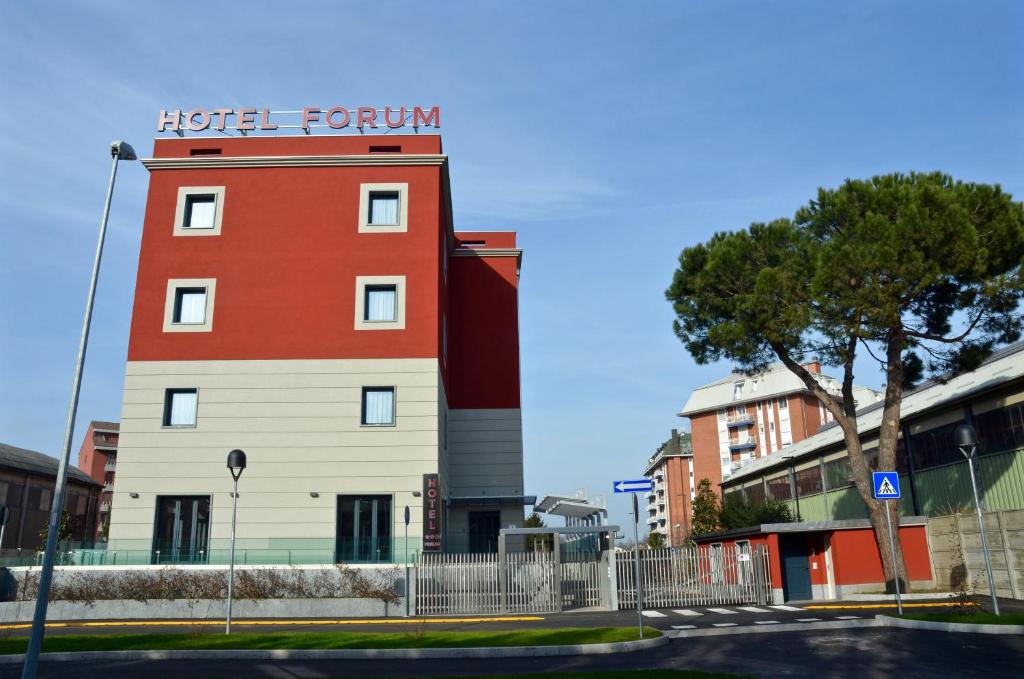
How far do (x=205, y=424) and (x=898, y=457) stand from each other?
26.7 meters

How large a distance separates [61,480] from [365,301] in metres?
17.9

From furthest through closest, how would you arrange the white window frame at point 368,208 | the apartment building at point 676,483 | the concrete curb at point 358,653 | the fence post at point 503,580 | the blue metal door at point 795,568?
1. the apartment building at point 676,483
2. the white window frame at point 368,208
3. the blue metal door at point 795,568
4. the fence post at point 503,580
5. the concrete curb at point 358,653

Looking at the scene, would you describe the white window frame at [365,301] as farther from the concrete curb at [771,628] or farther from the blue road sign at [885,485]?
the blue road sign at [885,485]

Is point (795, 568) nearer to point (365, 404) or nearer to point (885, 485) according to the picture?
point (885, 485)

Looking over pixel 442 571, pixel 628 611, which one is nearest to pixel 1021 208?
pixel 628 611

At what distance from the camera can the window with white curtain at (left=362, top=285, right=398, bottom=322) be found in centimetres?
2891

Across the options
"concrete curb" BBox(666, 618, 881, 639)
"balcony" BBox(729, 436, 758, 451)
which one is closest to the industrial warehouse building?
"concrete curb" BBox(666, 618, 881, 639)

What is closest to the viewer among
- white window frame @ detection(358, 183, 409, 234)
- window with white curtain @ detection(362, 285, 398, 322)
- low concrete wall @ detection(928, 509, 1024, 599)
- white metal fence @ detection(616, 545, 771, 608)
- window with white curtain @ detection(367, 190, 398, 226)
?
low concrete wall @ detection(928, 509, 1024, 599)

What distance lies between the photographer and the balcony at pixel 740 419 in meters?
89.1

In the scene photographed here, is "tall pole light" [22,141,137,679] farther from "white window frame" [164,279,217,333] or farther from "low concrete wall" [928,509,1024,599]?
"low concrete wall" [928,509,1024,599]

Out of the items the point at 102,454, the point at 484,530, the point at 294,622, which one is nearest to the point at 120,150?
the point at 294,622

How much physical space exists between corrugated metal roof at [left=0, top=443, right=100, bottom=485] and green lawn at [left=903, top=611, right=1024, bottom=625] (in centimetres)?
5308

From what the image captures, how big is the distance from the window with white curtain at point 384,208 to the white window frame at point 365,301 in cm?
238

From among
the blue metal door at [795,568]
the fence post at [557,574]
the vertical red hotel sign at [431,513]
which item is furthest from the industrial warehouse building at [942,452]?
the vertical red hotel sign at [431,513]
